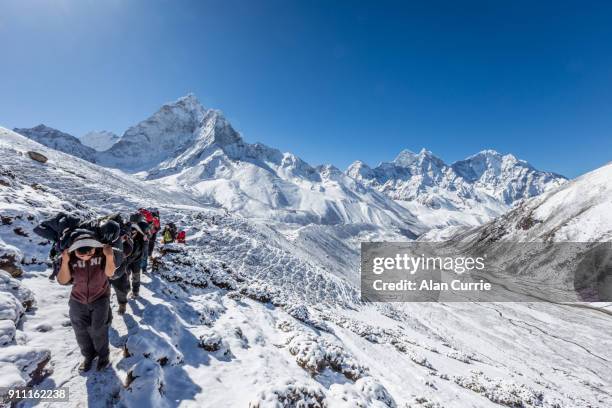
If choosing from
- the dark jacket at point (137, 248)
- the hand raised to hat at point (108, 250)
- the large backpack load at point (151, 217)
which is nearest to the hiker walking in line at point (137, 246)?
the dark jacket at point (137, 248)

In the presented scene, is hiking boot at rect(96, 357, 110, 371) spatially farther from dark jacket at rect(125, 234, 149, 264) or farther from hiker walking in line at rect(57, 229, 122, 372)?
dark jacket at rect(125, 234, 149, 264)

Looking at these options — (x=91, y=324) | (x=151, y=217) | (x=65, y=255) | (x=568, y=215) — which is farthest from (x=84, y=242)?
(x=568, y=215)

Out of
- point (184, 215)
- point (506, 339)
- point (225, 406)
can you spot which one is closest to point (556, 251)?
point (506, 339)

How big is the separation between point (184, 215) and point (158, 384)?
30.2 metres

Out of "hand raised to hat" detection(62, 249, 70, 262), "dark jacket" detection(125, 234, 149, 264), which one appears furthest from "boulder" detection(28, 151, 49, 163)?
"hand raised to hat" detection(62, 249, 70, 262)

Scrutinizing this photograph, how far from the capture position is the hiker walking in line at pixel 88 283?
17.1 ft

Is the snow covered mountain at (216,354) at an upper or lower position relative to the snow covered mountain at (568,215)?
lower

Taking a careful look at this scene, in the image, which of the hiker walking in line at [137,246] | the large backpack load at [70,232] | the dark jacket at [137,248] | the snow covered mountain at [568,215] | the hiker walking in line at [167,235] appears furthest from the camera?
the snow covered mountain at [568,215]

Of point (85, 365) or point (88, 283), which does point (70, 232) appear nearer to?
point (88, 283)

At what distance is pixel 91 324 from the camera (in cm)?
548

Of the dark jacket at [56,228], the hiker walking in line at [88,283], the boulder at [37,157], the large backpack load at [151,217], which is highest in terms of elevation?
the boulder at [37,157]

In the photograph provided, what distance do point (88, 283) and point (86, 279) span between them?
86 millimetres

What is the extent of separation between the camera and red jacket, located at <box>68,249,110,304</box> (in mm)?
5258

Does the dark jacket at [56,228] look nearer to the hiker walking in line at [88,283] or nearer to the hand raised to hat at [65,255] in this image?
the hand raised to hat at [65,255]
